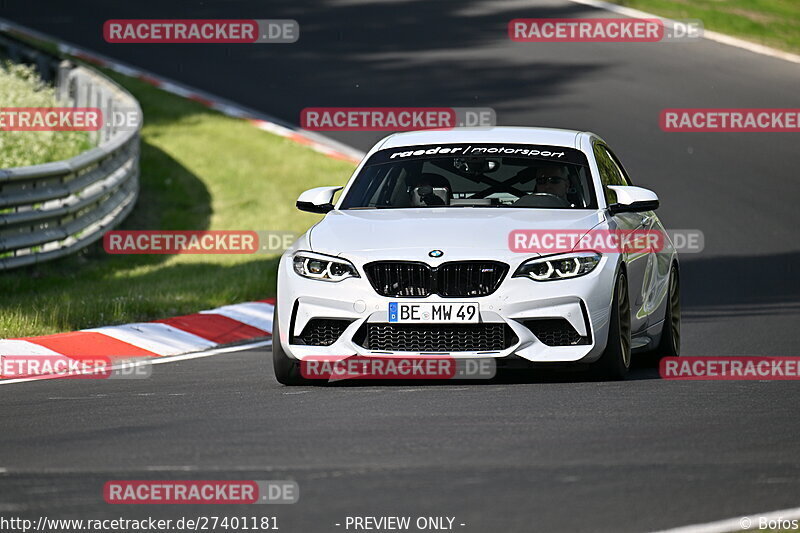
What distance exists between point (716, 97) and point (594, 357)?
1648cm

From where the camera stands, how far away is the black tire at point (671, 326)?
10.6 m

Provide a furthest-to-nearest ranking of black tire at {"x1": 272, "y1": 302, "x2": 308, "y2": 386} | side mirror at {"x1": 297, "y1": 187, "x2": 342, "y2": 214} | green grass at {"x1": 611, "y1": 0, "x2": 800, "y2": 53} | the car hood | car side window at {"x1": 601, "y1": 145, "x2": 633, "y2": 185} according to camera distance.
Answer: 1. green grass at {"x1": 611, "y1": 0, "x2": 800, "y2": 53}
2. car side window at {"x1": 601, "y1": 145, "x2": 633, "y2": 185}
3. side mirror at {"x1": 297, "y1": 187, "x2": 342, "y2": 214}
4. black tire at {"x1": 272, "y1": 302, "x2": 308, "y2": 386}
5. the car hood

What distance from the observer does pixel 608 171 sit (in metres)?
10.6

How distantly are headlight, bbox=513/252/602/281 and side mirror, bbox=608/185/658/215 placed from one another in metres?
0.77

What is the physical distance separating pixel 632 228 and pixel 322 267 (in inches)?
83.7

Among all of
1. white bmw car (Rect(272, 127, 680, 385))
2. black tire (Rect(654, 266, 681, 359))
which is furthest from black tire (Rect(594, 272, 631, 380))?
black tire (Rect(654, 266, 681, 359))

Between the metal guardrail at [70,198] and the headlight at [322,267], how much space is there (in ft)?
16.0

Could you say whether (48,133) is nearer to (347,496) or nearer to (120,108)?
(120,108)

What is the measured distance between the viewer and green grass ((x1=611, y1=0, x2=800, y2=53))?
28.9 metres

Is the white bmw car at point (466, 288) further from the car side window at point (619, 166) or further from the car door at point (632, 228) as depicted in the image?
the car side window at point (619, 166)

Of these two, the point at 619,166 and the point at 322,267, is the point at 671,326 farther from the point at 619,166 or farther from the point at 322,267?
the point at 322,267

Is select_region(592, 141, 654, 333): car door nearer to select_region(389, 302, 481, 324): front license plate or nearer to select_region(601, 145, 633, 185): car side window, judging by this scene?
select_region(601, 145, 633, 185): car side window

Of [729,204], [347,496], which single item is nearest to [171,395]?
[347,496]

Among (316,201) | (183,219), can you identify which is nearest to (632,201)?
(316,201)
